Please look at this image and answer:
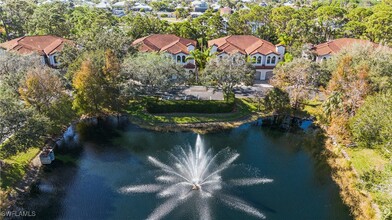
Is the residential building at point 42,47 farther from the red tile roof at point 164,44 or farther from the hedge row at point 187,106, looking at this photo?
the hedge row at point 187,106

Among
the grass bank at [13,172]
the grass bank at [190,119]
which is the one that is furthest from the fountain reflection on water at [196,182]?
the grass bank at [13,172]

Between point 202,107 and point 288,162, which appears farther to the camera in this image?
point 202,107

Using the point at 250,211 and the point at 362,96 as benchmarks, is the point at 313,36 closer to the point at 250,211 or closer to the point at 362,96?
the point at 362,96

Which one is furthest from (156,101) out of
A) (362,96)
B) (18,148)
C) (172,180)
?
(362,96)

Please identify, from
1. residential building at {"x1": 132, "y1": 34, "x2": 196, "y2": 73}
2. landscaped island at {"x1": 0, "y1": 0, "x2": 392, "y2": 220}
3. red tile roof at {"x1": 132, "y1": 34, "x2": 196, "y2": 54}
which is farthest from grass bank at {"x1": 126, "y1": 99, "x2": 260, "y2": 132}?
red tile roof at {"x1": 132, "y1": 34, "x2": 196, "y2": 54}

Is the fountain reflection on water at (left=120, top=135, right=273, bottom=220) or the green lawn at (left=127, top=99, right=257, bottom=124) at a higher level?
Answer: the green lawn at (left=127, top=99, right=257, bottom=124)

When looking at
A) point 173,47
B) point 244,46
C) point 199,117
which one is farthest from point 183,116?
point 244,46

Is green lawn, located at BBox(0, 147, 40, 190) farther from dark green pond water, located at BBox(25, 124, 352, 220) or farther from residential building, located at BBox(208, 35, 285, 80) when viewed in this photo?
residential building, located at BBox(208, 35, 285, 80)
